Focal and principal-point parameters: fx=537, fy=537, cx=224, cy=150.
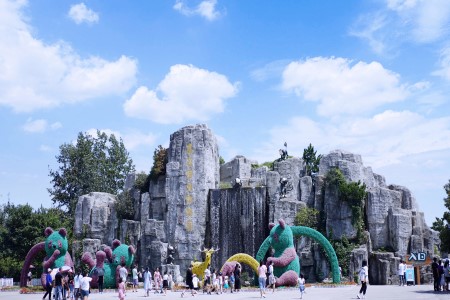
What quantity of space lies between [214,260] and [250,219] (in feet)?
13.2

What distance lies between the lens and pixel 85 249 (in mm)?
38906

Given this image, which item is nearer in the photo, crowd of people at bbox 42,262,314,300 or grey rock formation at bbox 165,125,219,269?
crowd of people at bbox 42,262,314,300

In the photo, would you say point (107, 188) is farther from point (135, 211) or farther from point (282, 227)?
point (282, 227)

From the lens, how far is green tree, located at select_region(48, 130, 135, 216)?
55.5m

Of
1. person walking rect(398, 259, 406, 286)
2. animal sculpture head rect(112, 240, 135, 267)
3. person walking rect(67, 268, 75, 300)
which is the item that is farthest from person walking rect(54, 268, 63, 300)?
person walking rect(398, 259, 406, 286)

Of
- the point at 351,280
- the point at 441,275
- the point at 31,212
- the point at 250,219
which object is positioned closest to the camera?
the point at 441,275

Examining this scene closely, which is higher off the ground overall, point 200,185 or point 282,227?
point 200,185

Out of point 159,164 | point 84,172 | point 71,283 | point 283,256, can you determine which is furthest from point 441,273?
point 84,172

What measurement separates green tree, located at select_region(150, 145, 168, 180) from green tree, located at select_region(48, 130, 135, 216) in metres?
15.5

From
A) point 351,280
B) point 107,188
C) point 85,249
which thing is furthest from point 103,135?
point 351,280

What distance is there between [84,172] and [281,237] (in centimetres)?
3345

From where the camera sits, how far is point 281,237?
27359mm

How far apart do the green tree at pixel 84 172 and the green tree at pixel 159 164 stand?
1546 centimetres

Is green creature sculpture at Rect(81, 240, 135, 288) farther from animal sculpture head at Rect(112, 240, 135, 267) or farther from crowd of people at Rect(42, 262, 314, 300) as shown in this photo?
crowd of people at Rect(42, 262, 314, 300)
